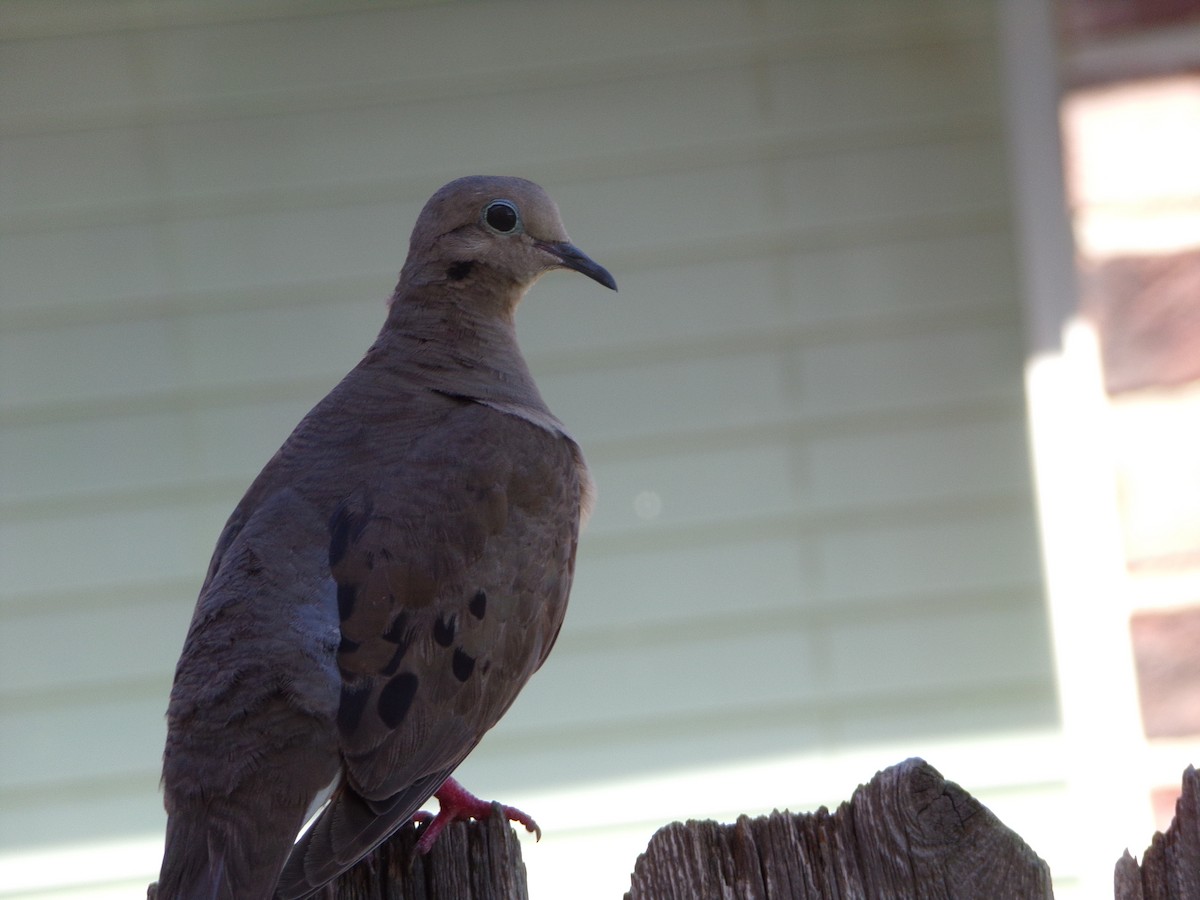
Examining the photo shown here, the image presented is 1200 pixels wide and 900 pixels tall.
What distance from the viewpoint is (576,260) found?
314cm

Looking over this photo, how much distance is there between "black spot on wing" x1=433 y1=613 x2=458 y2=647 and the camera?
2389mm

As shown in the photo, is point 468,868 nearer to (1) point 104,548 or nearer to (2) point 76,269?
(1) point 104,548

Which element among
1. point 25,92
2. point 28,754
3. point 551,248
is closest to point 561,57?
point 25,92

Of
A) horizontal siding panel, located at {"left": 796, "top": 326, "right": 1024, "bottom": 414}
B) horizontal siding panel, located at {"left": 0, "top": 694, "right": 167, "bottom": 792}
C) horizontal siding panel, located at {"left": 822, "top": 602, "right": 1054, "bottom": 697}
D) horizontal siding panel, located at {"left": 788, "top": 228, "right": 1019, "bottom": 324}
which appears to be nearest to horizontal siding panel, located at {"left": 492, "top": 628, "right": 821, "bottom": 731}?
horizontal siding panel, located at {"left": 822, "top": 602, "right": 1054, "bottom": 697}

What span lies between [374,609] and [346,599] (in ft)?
0.16

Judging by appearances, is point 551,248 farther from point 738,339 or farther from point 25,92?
point 25,92

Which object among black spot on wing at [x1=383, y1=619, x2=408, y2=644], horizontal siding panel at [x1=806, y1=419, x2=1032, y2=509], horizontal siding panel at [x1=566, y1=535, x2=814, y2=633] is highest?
horizontal siding panel at [x1=806, y1=419, x2=1032, y2=509]

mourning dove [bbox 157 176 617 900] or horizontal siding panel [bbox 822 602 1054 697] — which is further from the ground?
horizontal siding panel [bbox 822 602 1054 697]

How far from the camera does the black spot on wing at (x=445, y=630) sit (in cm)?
239

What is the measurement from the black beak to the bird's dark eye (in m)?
0.08

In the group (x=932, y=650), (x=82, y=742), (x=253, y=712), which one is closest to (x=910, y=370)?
(x=932, y=650)

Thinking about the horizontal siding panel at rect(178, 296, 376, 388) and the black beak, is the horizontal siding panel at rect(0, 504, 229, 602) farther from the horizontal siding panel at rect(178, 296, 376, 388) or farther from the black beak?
the black beak

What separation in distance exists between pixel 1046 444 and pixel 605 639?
5.80ft

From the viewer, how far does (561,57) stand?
222 inches
